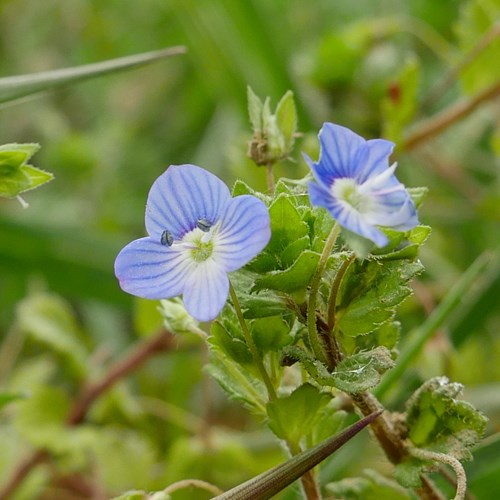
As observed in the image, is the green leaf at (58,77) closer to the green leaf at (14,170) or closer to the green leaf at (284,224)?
the green leaf at (14,170)

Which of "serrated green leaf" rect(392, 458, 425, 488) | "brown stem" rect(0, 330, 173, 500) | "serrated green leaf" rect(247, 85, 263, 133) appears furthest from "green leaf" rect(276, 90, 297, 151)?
"brown stem" rect(0, 330, 173, 500)

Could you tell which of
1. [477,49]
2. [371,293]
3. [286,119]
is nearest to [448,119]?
[477,49]

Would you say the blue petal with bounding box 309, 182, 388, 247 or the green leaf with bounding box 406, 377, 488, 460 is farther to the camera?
the green leaf with bounding box 406, 377, 488, 460

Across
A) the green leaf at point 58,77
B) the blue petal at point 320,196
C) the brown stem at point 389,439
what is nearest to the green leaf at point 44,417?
the green leaf at point 58,77

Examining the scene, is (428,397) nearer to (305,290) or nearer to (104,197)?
(305,290)

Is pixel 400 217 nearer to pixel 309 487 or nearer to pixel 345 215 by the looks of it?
pixel 345 215

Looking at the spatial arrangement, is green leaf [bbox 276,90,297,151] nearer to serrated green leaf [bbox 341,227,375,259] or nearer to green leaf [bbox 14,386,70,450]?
serrated green leaf [bbox 341,227,375,259]
